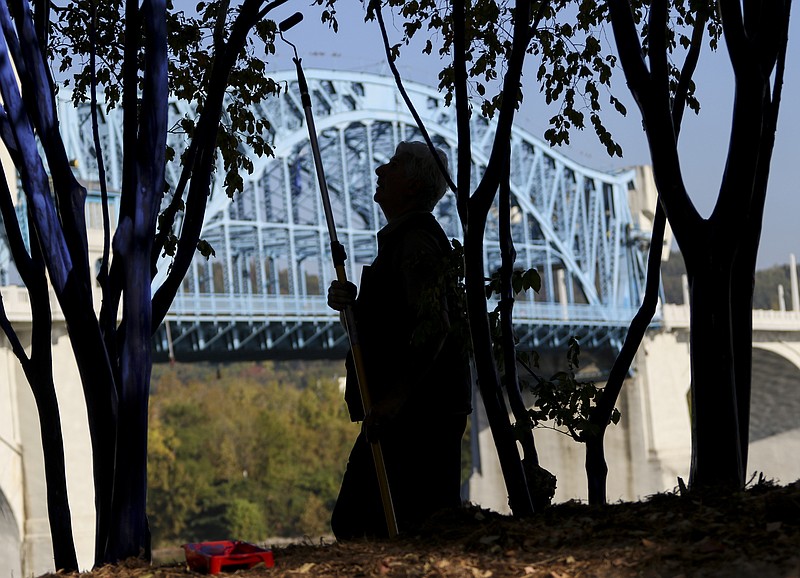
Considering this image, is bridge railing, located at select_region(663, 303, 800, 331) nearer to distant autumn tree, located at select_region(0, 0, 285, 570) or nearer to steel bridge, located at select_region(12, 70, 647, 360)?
steel bridge, located at select_region(12, 70, 647, 360)

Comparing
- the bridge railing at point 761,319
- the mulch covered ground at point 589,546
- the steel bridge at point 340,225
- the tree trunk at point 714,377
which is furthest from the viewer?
the bridge railing at point 761,319

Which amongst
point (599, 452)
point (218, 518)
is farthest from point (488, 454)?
point (599, 452)

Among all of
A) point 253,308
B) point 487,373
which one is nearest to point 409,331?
point 487,373

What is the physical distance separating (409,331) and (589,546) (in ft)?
3.22

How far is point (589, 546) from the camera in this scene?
9.49ft

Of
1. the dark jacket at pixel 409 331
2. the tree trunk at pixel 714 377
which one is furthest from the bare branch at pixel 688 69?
the dark jacket at pixel 409 331

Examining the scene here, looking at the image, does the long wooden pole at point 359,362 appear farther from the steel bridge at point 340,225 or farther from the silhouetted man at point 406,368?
the steel bridge at point 340,225

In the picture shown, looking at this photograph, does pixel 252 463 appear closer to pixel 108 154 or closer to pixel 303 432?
pixel 303 432

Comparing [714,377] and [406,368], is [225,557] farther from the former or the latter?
[714,377]

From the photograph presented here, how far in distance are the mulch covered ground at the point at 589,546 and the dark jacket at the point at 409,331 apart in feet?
1.21

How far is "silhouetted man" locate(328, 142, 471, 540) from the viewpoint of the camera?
357 cm

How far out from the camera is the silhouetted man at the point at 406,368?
357 centimetres

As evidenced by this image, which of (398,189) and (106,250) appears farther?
(106,250)

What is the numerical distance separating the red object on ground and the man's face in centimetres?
109
